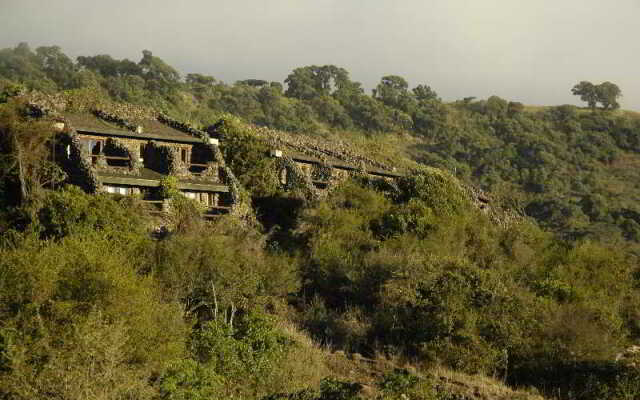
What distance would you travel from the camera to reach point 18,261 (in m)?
25.1

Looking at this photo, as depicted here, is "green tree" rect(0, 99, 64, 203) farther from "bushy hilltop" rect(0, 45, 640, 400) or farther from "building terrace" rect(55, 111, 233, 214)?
"building terrace" rect(55, 111, 233, 214)

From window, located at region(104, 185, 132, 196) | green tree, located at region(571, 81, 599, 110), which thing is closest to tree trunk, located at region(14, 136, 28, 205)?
window, located at region(104, 185, 132, 196)

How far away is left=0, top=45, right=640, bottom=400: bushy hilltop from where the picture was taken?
23.5m

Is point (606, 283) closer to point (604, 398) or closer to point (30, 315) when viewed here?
point (604, 398)

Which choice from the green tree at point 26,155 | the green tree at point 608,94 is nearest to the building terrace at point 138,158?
the green tree at point 26,155

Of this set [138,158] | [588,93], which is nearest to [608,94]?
[588,93]

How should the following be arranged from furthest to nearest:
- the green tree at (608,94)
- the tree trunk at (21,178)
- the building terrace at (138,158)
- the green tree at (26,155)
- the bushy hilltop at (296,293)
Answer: the green tree at (608,94), the building terrace at (138,158), the green tree at (26,155), the tree trunk at (21,178), the bushy hilltop at (296,293)

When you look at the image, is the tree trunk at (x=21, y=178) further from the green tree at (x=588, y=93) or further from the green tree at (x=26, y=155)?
the green tree at (x=588, y=93)

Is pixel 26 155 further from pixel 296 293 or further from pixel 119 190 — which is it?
pixel 296 293

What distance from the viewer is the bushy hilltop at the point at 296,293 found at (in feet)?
77.3

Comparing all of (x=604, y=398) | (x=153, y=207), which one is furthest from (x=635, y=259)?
(x=153, y=207)

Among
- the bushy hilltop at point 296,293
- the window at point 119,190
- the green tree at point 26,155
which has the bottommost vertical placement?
the bushy hilltop at point 296,293

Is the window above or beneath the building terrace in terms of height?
beneath

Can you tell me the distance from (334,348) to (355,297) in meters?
5.25
